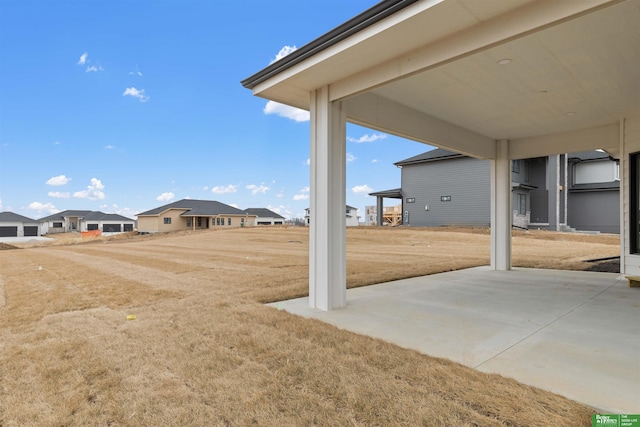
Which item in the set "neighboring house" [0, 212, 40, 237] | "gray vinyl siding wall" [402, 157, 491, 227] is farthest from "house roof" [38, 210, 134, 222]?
"gray vinyl siding wall" [402, 157, 491, 227]

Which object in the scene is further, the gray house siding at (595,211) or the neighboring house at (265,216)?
the neighboring house at (265,216)

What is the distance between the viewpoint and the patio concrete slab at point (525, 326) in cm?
262

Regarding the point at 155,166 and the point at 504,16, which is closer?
the point at 504,16

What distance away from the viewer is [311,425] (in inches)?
79.4

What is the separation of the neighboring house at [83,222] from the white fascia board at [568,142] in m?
58.3

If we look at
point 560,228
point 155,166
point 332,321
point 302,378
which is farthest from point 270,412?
point 155,166

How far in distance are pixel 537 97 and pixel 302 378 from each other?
5922 millimetres

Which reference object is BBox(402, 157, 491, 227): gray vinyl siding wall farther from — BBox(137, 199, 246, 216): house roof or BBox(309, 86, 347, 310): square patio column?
BBox(137, 199, 246, 216): house roof

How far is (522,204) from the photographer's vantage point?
23.2m

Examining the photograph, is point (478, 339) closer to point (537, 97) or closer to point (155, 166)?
point (537, 97)

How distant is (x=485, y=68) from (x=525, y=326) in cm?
341

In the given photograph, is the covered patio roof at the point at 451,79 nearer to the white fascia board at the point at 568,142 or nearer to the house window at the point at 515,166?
the white fascia board at the point at 568,142

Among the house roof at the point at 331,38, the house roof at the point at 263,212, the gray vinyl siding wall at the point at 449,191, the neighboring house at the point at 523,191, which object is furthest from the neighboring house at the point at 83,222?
the house roof at the point at 331,38

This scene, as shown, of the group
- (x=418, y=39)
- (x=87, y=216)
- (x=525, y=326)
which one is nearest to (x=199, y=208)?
(x=87, y=216)
